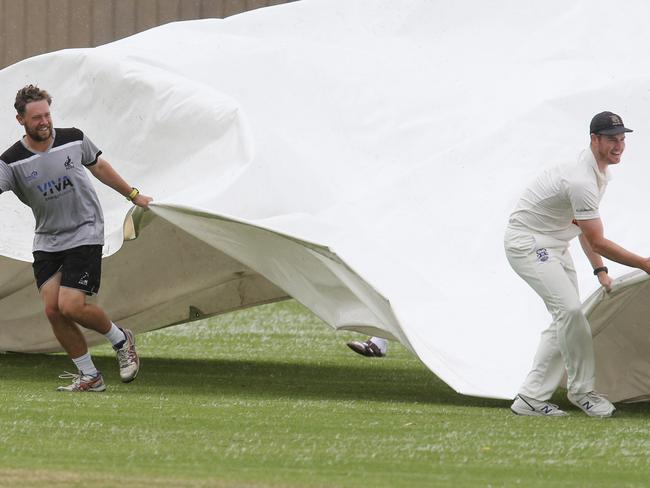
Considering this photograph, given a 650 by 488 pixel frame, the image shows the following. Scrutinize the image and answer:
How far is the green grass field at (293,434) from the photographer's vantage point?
5.68 meters

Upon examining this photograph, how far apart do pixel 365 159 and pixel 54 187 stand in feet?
6.45

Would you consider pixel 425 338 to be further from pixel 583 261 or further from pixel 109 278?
pixel 109 278

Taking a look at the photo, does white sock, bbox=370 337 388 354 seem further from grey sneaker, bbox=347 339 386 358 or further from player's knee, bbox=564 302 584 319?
player's knee, bbox=564 302 584 319

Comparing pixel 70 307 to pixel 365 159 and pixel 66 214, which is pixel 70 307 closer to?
pixel 66 214

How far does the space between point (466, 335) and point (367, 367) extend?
258cm

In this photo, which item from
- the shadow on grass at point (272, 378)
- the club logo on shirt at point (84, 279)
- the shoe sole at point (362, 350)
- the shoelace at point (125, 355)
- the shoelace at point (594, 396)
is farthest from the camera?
the shoe sole at point (362, 350)

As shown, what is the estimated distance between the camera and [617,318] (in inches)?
331

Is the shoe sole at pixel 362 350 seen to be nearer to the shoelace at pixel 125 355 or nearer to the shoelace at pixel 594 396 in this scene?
the shoelace at pixel 125 355

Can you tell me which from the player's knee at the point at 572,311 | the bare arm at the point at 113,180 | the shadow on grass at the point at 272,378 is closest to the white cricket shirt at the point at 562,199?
A: the player's knee at the point at 572,311

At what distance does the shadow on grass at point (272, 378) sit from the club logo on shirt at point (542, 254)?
986mm

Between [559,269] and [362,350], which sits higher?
[559,269]

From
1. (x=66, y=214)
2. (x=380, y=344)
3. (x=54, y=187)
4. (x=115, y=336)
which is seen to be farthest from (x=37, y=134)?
(x=380, y=344)

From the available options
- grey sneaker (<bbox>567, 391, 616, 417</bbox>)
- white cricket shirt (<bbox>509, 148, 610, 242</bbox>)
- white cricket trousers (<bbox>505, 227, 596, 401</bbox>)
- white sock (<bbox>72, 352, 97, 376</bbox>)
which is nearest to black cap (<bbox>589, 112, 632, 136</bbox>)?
white cricket shirt (<bbox>509, 148, 610, 242</bbox>)

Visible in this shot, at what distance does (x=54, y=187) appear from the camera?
8.20 m
